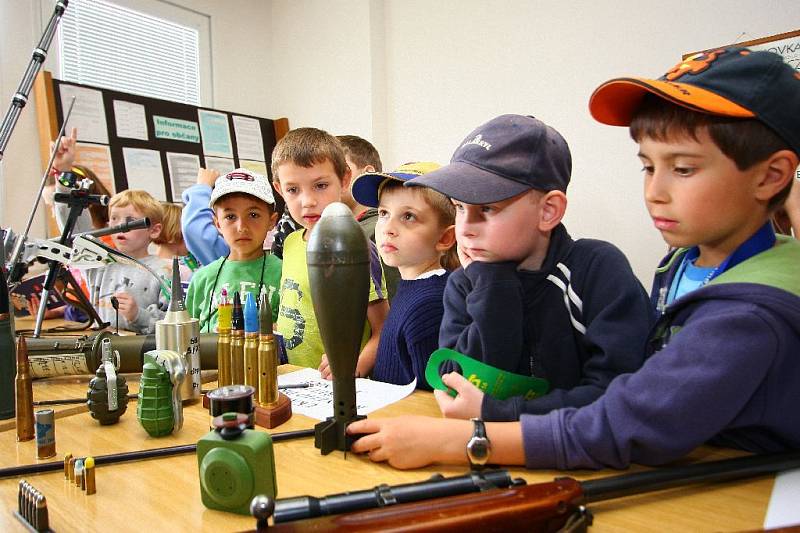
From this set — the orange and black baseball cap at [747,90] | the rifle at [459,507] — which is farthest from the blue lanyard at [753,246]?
the rifle at [459,507]

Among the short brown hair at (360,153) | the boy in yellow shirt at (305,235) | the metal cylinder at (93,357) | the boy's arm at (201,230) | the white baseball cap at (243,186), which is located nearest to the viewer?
the metal cylinder at (93,357)

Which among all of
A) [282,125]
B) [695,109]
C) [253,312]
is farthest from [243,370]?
[282,125]

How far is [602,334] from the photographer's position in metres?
0.88

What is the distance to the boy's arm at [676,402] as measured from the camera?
0.65m

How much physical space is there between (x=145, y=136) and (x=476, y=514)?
12.1 feet

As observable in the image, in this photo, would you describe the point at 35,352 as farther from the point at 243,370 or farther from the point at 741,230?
the point at 741,230

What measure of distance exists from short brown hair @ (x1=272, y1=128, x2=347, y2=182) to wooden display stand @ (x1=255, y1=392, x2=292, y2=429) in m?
0.97

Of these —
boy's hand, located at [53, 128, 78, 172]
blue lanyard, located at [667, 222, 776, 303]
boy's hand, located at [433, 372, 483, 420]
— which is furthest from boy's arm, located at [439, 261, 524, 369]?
boy's hand, located at [53, 128, 78, 172]

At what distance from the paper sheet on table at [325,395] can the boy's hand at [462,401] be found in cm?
18

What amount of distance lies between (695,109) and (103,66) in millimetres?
3787

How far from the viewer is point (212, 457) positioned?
636mm

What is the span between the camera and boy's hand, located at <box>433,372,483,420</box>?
851 millimetres

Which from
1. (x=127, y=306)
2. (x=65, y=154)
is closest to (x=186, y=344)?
(x=127, y=306)

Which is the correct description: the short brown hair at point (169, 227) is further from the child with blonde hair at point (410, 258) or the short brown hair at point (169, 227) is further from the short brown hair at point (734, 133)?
the short brown hair at point (734, 133)
